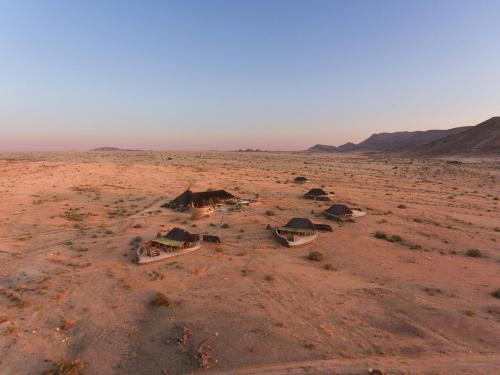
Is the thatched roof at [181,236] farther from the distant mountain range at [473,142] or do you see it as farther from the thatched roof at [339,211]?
the distant mountain range at [473,142]

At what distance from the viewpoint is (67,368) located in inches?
291

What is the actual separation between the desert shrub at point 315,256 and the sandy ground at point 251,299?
0.99 feet

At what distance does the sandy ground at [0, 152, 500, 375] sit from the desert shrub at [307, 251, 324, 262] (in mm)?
302

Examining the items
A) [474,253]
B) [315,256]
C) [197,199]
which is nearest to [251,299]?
[315,256]

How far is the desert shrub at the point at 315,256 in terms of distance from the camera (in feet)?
44.5

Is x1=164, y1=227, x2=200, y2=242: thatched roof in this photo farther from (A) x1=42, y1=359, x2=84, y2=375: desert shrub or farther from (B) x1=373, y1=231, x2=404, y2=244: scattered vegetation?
(B) x1=373, y1=231, x2=404, y2=244: scattered vegetation

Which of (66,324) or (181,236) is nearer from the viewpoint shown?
(66,324)

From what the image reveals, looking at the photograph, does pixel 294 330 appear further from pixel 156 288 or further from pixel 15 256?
pixel 15 256

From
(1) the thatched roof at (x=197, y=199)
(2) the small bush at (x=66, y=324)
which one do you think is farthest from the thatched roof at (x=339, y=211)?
(2) the small bush at (x=66, y=324)

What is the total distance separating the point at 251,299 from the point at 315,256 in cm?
443

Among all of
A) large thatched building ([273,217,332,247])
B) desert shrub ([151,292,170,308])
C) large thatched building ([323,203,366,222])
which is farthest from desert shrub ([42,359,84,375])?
large thatched building ([323,203,366,222])

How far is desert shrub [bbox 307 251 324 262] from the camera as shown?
1356cm

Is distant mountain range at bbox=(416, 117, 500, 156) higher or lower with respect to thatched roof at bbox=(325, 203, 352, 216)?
higher

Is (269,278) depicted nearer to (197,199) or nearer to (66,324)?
(66,324)
